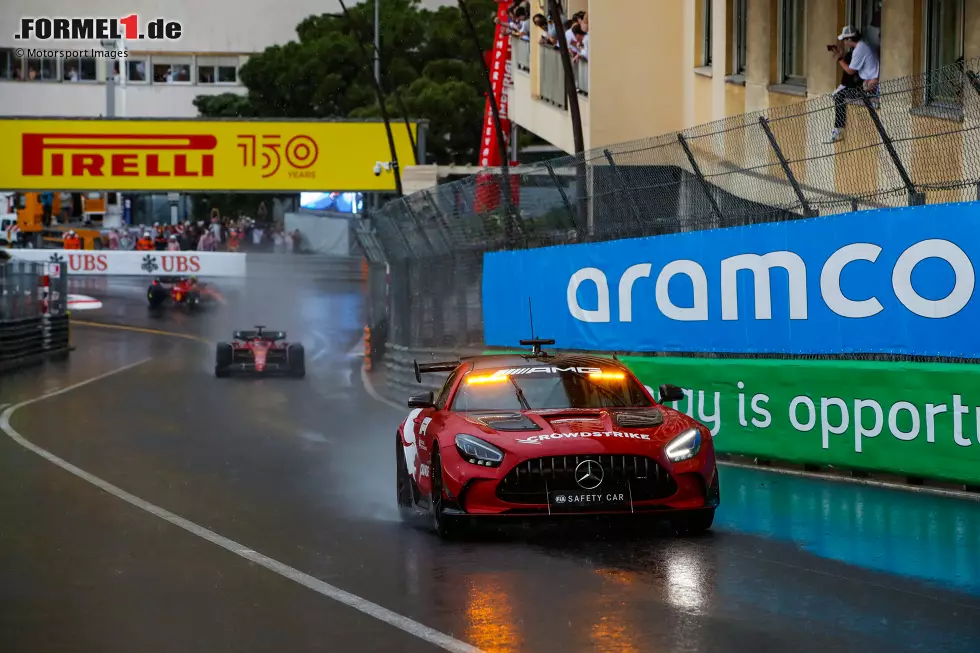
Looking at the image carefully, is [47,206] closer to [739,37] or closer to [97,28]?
[97,28]

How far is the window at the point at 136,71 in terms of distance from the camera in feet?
305

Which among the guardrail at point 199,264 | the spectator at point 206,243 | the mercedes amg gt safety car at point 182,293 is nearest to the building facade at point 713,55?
the guardrail at point 199,264

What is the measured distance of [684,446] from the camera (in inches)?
388

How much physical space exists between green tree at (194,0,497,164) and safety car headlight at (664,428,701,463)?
58148 millimetres

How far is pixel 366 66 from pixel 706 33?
43.3 m

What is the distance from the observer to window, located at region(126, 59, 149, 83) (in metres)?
93.1

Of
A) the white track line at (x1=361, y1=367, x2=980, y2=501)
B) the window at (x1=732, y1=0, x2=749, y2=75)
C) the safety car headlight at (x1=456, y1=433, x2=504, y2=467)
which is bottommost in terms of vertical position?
the white track line at (x1=361, y1=367, x2=980, y2=501)

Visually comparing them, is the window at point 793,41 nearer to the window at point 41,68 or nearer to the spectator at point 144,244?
the spectator at point 144,244

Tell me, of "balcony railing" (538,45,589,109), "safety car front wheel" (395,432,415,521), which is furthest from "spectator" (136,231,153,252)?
"safety car front wheel" (395,432,415,521)

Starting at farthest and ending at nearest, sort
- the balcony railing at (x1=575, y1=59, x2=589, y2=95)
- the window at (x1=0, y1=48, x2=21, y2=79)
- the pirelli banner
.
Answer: the window at (x1=0, y1=48, x2=21, y2=79)
the pirelli banner
the balcony railing at (x1=575, y1=59, x2=589, y2=95)

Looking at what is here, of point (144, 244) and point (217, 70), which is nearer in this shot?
A: point (144, 244)

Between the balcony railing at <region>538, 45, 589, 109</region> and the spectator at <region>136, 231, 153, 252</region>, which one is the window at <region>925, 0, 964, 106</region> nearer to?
the balcony railing at <region>538, 45, 589, 109</region>

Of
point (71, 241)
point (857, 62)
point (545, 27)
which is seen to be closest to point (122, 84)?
point (71, 241)

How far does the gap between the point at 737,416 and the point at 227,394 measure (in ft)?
47.5
